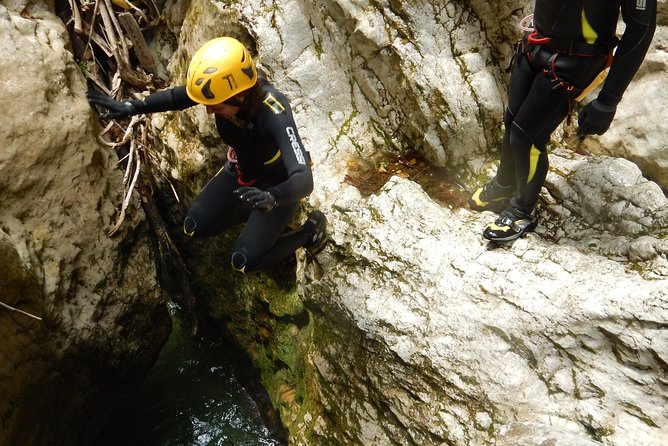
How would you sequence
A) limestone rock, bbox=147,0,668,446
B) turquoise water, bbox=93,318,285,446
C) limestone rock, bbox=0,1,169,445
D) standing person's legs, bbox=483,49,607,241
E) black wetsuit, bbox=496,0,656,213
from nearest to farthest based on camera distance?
black wetsuit, bbox=496,0,656,213 → limestone rock, bbox=147,0,668,446 → standing person's legs, bbox=483,49,607,241 → limestone rock, bbox=0,1,169,445 → turquoise water, bbox=93,318,285,446

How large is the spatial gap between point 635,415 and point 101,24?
225 inches

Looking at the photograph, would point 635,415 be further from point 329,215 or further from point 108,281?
point 108,281

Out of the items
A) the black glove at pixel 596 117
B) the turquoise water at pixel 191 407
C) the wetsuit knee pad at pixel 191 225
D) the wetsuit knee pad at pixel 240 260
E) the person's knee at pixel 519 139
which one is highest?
the black glove at pixel 596 117

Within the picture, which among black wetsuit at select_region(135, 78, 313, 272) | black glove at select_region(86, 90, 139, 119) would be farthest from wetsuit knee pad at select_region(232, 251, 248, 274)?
black glove at select_region(86, 90, 139, 119)

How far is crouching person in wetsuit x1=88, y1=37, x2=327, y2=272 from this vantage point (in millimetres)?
3203

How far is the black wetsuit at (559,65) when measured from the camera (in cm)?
276

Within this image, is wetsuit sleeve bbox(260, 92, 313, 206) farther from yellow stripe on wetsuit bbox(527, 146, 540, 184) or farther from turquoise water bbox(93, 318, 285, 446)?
turquoise water bbox(93, 318, 285, 446)

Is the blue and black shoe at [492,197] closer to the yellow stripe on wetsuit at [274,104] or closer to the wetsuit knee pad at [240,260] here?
the yellow stripe on wetsuit at [274,104]

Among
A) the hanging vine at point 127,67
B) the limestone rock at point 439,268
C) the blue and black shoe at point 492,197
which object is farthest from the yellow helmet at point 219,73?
the blue and black shoe at point 492,197

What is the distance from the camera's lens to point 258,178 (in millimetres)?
3900

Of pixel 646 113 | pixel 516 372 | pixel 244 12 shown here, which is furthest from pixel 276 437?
pixel 646 113

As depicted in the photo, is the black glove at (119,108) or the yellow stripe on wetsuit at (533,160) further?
the black glove at (119,108)

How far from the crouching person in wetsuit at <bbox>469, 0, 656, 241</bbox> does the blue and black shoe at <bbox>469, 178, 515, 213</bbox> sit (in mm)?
22

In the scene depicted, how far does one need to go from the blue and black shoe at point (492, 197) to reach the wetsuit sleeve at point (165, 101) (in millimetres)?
2409
